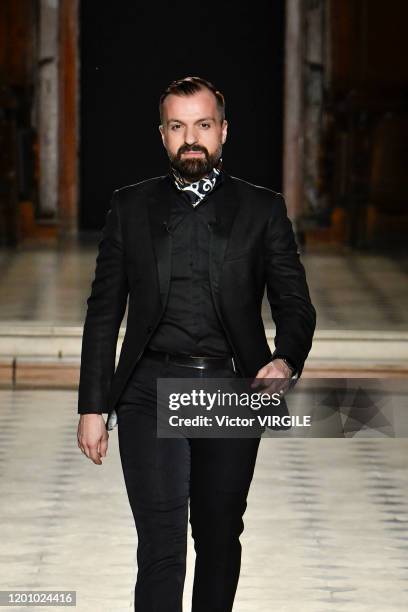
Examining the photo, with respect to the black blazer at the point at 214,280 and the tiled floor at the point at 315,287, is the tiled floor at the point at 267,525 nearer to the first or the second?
the black blazer at the point at 214,280

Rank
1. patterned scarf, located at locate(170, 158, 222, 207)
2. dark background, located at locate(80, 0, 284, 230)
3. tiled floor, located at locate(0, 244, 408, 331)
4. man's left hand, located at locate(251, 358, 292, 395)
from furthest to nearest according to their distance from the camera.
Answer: dark background, located at locate(80, 0, 284, 230)
tiled floor, located at locate(0, 244, 408, 331)
patterned scarf, located at locate(170, 158, 222, 207)
man's left hand, located at locate(251, 358, 292, 395)

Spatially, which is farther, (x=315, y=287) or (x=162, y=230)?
(x=315, y=287)

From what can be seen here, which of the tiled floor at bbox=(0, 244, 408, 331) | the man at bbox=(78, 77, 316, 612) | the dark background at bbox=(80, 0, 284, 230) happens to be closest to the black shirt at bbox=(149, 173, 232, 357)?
the man at bbox=(78, 77, 316, 612)

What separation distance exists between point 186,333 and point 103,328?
0.19 m

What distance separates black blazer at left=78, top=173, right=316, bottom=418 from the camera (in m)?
3.15

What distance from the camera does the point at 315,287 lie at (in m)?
10.9

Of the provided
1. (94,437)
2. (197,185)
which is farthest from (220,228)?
(94,437)

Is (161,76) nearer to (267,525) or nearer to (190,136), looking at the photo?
(267,525)

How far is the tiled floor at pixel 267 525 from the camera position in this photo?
4383mm

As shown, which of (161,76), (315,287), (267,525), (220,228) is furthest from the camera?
(161,76)

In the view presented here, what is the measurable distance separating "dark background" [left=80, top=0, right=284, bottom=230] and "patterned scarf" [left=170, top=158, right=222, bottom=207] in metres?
13.4

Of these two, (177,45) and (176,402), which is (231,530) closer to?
(176,402)

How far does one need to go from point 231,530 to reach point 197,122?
0.82 metres

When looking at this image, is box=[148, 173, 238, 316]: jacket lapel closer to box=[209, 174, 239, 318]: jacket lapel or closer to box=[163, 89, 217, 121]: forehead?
box=[209, 174, 239, 318]: jacket lapel
